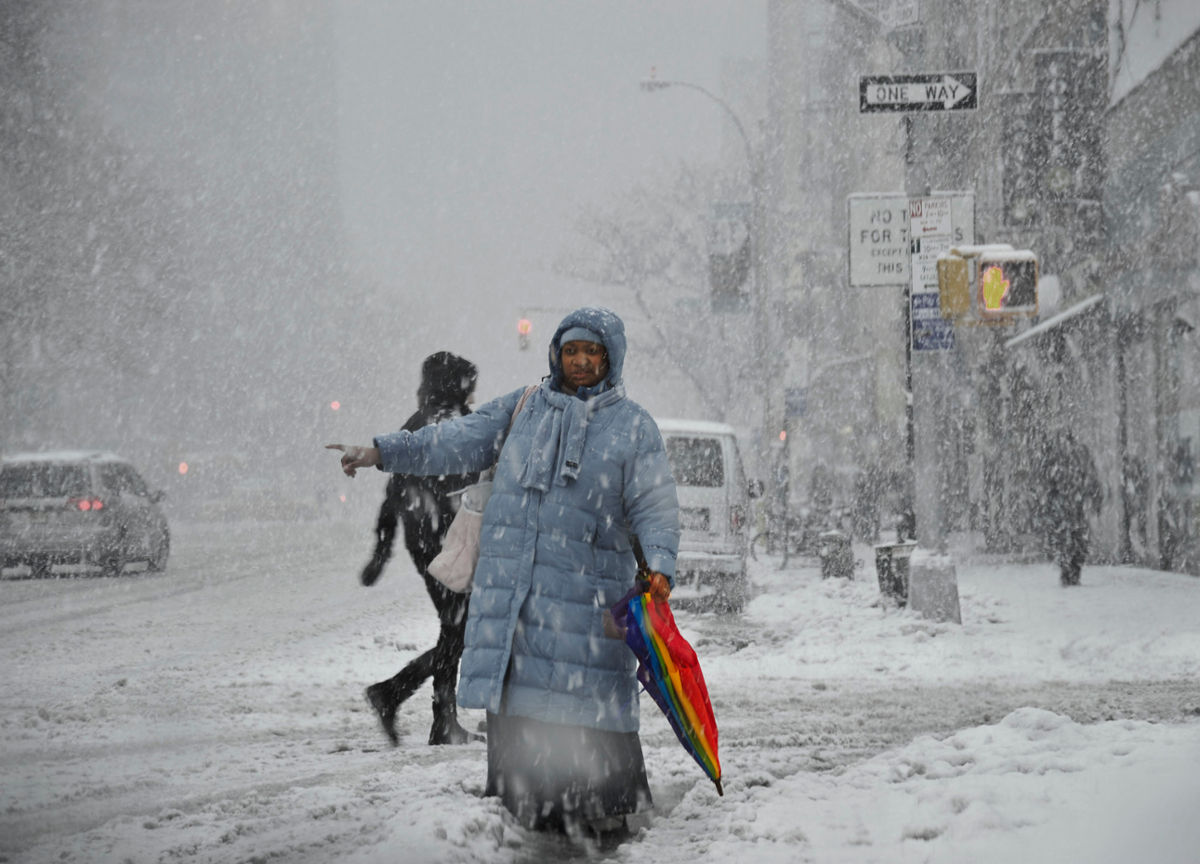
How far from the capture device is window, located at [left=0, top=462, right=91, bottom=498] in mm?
18219

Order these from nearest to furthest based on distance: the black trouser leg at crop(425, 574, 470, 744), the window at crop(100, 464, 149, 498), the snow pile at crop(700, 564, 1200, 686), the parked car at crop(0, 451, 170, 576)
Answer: the black trouser leg at crop(425, 574, 470, 744) → the snow pile at crop(700, 564, 1200, 686) → the parked car at crop(0, 451, 170, 576) → the window at crop(100, 464, 149, 498)

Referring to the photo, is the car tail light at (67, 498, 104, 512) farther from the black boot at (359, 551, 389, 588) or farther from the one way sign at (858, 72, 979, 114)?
the black boot at (359, 551, 389, 588)

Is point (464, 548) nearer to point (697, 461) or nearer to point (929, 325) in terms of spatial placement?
point (929, 325)

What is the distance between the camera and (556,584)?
15.2ft

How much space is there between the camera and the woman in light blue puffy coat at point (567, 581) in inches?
181

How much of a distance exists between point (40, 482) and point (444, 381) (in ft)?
44.6

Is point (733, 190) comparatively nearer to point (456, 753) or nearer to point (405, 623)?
point (405, 623)

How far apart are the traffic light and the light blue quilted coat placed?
689 cm

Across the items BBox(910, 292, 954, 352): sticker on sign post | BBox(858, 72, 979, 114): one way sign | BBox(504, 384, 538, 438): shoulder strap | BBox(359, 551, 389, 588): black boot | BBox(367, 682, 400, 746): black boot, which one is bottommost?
BBox(367, 682, 400, 746): black boot

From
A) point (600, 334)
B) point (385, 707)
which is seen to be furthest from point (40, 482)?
point (600, 334)

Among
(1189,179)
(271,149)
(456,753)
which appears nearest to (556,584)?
(456,753)

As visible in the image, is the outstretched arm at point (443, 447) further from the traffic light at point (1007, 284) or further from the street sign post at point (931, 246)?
the street sign post at point (931, 246)

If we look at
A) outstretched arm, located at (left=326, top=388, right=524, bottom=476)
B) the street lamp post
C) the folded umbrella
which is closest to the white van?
outstretched arm, located at (left=326, top=388, right=524, bottom=476)

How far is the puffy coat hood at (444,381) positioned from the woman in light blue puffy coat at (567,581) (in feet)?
5.97
